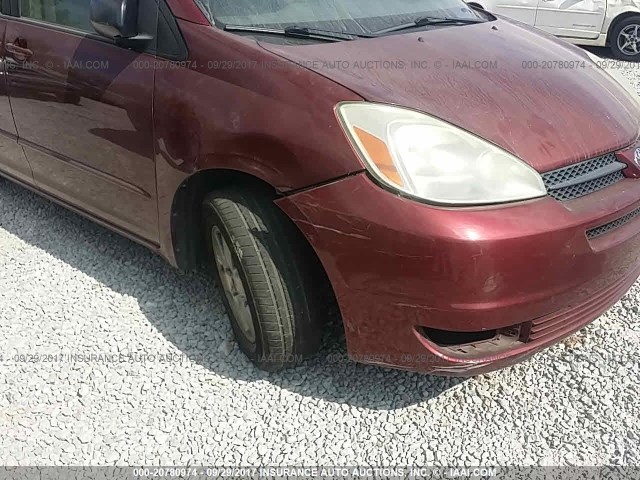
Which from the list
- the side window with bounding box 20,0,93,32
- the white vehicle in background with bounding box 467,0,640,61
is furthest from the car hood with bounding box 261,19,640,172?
the white vehicle in background with bounding box 467,0,640,61

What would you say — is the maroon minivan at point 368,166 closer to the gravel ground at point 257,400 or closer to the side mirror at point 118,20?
the side mirror at point 118,20

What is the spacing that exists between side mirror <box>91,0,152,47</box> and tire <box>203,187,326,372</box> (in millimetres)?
674

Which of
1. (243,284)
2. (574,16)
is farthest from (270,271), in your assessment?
(574,16)

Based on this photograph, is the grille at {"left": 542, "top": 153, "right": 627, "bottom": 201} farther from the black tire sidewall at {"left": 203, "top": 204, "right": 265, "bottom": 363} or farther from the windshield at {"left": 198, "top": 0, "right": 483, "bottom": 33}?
the black tire sidewall at {"left": 203, "top": 204, "right": 265, "bottom": 363}

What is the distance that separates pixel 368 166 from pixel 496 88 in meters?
0.62

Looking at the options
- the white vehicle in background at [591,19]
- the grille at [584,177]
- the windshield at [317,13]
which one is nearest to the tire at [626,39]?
the white vehicle in background at [591,19]

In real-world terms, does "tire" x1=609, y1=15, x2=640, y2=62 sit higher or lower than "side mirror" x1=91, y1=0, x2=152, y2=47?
lower

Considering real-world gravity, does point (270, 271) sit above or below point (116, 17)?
below

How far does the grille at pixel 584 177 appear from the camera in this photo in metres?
1.91

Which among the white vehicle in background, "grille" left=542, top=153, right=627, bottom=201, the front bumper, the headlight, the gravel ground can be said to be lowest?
the gravel ground

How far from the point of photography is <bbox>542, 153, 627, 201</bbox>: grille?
191cm

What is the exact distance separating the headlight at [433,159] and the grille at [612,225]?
22 cm

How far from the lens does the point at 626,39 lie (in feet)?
26.4

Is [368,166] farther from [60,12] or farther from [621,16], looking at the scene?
[621,16]
